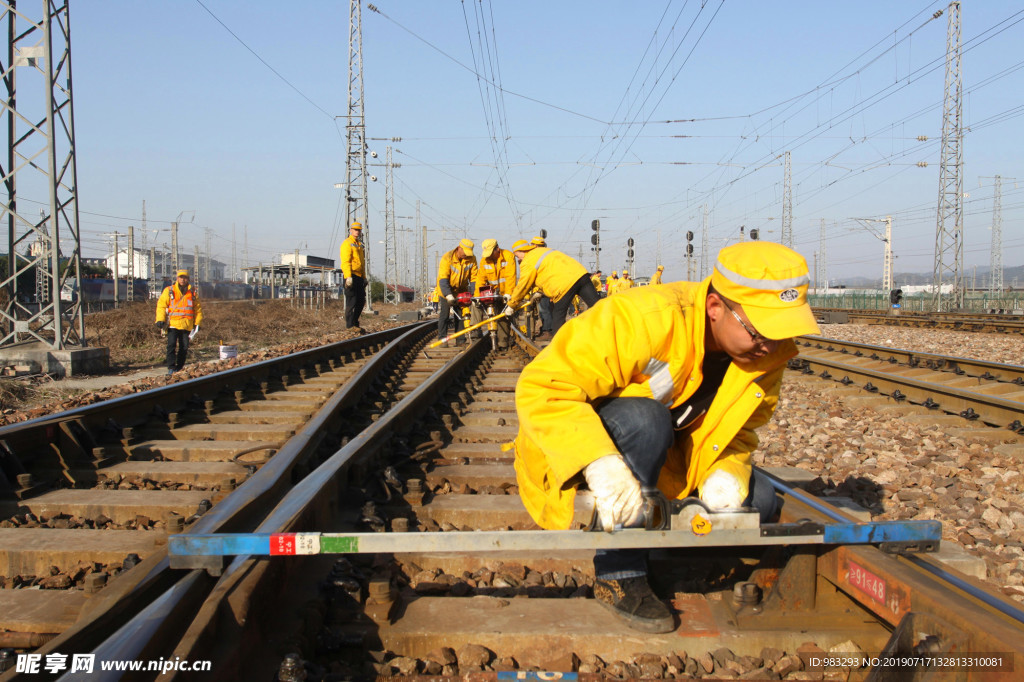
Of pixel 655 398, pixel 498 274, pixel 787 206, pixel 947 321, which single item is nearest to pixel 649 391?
pixel 655 398

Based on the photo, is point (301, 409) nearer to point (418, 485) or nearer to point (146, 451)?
point (146, 451)

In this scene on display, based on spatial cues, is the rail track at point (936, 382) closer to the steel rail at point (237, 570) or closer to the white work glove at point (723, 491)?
the white work glove at point (723, 491)

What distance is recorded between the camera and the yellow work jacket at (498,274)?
1188 centimetres

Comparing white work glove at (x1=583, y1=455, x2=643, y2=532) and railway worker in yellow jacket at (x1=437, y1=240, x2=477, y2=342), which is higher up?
railway worker in yellow jacket at (x1=437, y1=240, x2=477, y2=342)

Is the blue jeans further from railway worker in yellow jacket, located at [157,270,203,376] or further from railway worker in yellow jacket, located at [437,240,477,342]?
railway worker in yellow jacket, located at [157,270,203,376]

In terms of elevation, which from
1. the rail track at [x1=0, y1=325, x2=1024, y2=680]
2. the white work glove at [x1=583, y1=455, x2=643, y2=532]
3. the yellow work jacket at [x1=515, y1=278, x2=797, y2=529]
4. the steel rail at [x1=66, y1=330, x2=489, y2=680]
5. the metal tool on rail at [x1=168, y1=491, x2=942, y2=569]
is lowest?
the rail track at [x1=0, y1=325, x2=1024, y2=680]

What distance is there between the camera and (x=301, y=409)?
6.05 metres

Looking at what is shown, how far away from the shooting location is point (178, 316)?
10.9 meters

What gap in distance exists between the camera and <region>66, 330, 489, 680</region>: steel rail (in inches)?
74.4

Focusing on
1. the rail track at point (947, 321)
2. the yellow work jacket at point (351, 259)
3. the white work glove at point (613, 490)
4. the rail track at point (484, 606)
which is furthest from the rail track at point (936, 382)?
the yellow work jacket at point (351, 259)

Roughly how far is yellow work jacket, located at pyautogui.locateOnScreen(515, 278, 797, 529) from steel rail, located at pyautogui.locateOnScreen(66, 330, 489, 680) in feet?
3.05

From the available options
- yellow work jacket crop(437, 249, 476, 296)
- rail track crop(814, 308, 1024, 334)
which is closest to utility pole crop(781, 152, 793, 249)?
rail track crop(814, 308, 1024, 334)

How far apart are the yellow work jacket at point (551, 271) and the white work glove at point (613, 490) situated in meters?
5.72

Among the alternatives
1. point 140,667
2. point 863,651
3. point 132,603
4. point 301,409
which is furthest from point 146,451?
point 863,651
